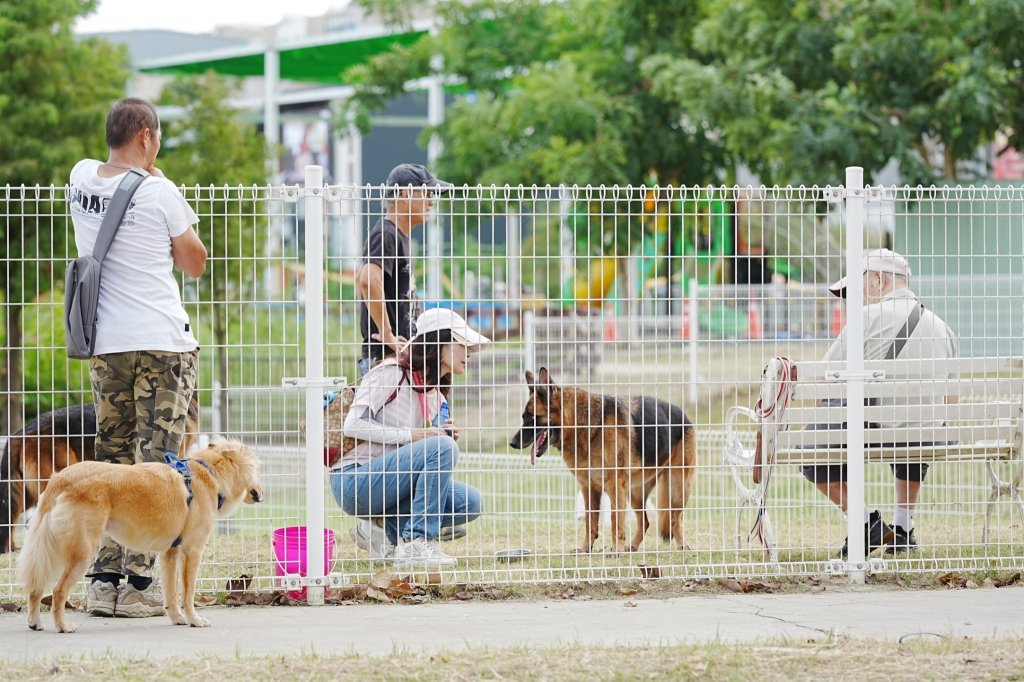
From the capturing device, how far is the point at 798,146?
17391mm

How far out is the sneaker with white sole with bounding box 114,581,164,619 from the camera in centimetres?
579

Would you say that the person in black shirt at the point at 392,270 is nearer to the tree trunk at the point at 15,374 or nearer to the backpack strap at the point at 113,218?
the backpack strap at the point at 113,218

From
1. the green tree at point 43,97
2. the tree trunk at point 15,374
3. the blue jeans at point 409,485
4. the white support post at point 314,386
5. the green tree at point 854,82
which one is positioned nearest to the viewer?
the white support post at point 314,386

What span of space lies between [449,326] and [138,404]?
1.67 m

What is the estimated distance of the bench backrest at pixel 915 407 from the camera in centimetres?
677

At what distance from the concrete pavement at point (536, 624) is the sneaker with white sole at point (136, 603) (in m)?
0.08

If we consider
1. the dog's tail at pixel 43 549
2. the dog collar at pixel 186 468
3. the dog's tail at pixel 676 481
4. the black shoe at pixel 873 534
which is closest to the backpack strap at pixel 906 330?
the black shoe at pixel 873 534

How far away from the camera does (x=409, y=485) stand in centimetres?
659

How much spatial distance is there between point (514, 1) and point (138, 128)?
1978 cm

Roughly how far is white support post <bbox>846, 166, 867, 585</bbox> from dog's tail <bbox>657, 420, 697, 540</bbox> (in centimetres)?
112

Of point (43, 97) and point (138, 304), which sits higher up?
point (43, 97)

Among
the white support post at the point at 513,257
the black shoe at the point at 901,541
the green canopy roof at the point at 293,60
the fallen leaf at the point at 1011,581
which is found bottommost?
the fallen leaf at the point at 1011,581

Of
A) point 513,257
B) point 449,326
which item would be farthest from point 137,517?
point 513,257

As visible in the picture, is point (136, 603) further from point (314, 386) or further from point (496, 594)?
point (496, 594)
